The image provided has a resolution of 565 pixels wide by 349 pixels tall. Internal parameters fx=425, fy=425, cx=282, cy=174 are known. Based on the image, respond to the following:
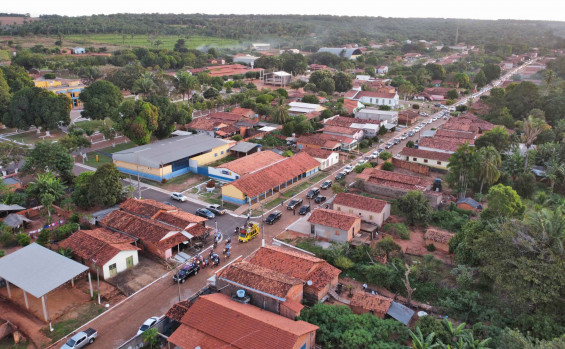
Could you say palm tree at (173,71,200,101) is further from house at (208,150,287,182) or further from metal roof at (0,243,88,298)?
metal roof at (0,243,88,298)

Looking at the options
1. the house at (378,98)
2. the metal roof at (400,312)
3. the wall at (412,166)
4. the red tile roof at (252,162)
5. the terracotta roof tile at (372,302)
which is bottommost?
the metal roof at (400,312)

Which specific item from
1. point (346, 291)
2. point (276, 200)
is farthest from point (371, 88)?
point (346, 291)

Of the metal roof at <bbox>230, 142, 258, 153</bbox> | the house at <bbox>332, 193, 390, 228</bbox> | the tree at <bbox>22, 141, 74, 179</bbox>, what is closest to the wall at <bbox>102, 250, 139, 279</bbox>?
the house at <bbox>332, 193, 390, 228</bbox>

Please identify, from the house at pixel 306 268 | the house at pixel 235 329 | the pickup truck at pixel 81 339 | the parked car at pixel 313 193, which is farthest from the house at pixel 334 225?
the pickup truck at pixel 81 339

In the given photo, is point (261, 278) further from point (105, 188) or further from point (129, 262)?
point (105, 188)

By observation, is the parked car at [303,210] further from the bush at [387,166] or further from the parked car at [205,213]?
the bush at [387,166]

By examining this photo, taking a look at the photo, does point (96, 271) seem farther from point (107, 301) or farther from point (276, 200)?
point (276, 200)

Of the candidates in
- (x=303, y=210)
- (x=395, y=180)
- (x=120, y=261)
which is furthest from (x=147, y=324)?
(x=395, y=180)

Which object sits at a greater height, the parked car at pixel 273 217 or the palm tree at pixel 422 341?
the palm tree at pixel 422 341
